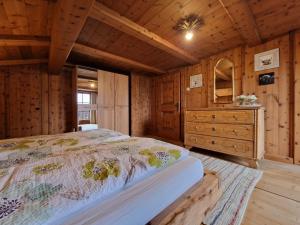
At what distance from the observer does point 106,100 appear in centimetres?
394

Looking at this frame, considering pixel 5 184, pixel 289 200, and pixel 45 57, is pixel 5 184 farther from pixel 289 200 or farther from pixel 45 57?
pixel 45 57

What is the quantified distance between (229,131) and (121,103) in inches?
119

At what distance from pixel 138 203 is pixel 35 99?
3819 mm

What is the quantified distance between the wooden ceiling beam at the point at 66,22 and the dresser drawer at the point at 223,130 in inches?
107

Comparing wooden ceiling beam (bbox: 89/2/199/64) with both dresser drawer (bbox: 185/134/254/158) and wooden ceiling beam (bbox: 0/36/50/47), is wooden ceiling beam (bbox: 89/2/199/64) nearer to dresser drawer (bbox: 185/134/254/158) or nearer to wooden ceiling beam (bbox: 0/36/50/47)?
wooden ceiling beam (bbox: 0/36/50/47)

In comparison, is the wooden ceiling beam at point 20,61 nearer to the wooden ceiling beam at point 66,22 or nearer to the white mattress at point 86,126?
the wooden ceiling beam at point 66,22

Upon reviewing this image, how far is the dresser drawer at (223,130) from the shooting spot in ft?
7.83

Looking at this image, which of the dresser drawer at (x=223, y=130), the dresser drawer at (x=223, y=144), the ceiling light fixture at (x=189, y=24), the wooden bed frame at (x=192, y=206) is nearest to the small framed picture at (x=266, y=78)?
the dresser drawer at (x=223, y=130)

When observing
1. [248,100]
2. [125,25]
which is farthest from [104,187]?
[248,100]

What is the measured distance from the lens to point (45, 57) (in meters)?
3.21

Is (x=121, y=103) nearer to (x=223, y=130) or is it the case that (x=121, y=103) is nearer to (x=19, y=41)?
(x=19, y=41)

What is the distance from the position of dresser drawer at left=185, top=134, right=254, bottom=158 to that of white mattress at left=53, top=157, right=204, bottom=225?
180 cm

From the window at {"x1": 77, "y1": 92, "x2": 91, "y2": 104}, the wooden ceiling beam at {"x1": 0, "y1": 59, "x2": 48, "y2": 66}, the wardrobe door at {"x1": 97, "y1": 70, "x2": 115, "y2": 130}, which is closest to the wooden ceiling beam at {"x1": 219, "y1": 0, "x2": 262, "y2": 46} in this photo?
the wardrobe door at {"x1": 97, "y1": 70, "x2": 115, "y2": 130}

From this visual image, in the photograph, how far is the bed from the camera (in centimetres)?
57
